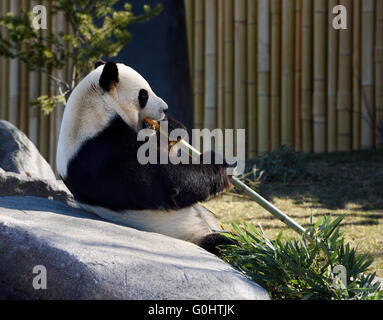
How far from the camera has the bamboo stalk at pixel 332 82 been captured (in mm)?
6961

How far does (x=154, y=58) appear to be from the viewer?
6840 mm

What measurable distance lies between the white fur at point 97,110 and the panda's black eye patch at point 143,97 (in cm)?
2

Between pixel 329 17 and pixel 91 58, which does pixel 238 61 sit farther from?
pixel 91 58

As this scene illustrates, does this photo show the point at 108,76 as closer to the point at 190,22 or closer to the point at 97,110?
the point at 97,110

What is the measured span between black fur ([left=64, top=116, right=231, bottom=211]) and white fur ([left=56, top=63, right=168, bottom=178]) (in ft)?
0.17

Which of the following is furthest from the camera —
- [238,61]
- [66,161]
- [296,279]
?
[238,61]

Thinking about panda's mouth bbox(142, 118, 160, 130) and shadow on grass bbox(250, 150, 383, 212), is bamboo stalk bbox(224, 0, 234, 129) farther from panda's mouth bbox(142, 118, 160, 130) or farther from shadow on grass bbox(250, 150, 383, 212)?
panda's mouth bbox(142, 118, 160, 130)

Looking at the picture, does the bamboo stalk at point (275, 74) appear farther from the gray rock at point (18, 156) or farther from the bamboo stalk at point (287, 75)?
the gray rock at point (18, 156)

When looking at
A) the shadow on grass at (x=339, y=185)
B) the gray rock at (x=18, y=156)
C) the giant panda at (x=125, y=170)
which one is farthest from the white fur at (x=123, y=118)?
the shadow on grass at (x=339, y=185)

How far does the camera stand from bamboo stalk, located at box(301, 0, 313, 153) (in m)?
7.10

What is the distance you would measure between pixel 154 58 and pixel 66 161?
12.8 ft

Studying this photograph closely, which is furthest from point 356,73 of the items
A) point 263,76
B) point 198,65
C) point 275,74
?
point 198,65

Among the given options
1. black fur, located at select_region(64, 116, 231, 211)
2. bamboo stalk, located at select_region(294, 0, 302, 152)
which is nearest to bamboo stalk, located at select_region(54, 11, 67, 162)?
bamboo stalk, located at select_region(294, 0, 302, 152)
